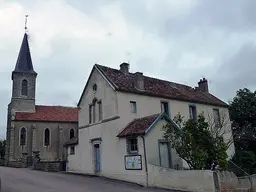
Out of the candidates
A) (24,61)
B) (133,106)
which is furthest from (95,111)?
(24,61)

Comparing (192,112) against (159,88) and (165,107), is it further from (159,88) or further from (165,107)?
(159,88)

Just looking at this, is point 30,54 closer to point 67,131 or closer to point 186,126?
point 67,131

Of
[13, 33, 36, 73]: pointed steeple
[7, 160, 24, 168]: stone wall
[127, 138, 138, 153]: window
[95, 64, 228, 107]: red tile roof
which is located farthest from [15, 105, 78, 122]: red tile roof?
[127, 138, 138, 153]: window

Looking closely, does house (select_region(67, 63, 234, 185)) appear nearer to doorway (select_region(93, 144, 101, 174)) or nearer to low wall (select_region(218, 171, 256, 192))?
doorway (select_region(93, 144, 101, 174))

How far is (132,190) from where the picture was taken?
15398 mm

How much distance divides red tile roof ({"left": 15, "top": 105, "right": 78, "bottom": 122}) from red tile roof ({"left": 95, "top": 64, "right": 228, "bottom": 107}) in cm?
2045

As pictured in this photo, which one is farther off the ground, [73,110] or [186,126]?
[73,110]

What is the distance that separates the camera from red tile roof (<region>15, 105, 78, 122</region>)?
136 feet

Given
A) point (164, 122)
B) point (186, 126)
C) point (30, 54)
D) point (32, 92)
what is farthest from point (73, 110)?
point (186, 126)

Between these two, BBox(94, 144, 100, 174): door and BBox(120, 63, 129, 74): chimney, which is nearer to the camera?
BBox(94, 144, 100, 174): door

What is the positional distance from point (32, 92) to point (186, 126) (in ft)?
114

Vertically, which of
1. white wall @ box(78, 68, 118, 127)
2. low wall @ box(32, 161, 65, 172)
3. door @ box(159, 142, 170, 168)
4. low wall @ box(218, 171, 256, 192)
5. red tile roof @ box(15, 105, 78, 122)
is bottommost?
low wall @ box(218, 171, 256, 192)

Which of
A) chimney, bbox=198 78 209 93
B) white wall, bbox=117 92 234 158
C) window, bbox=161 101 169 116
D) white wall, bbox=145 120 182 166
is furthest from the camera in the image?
chimney, bbox=198 78 209 93

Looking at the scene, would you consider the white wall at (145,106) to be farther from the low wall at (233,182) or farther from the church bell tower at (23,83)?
the church bell tower at (23,83)
